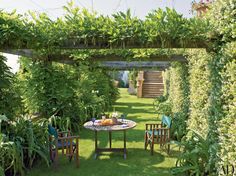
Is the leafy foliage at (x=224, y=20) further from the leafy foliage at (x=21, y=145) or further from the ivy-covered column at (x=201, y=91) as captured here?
the leafy foliage at (x=21, y=145)

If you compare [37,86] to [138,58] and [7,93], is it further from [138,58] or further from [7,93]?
[138,58]

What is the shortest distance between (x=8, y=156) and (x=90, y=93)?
20.3 feet

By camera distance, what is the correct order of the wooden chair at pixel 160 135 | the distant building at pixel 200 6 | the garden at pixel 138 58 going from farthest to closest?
1. the wooden chair at pixel 160 135
2. the distant building at pixel 200 6
3. the garden at pixel 138 58

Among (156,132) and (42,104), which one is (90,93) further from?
(156,132)

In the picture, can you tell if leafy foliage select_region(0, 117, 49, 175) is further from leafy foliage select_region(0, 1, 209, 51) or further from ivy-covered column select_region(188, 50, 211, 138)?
ivy-covered column select_region(188, 50, 211, 138)

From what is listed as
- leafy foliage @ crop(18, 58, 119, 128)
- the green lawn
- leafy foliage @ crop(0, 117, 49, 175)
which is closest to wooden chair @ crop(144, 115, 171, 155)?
the green lawn

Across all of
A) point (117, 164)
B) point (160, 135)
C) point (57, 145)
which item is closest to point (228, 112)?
point (160, 135)

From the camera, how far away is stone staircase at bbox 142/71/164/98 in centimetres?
1803

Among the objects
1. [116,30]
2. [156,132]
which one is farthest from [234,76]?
[156,132]

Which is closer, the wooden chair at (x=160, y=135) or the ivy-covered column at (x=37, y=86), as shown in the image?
the wooden chair at (x=160, y=135)

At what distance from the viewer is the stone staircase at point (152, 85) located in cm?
1803

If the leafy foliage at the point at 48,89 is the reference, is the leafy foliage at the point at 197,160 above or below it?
below

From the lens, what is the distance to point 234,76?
10.2ft

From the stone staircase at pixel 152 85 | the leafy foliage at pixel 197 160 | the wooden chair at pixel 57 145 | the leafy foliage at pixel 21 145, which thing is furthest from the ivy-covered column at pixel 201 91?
the stone staircase at pixel 152 85
